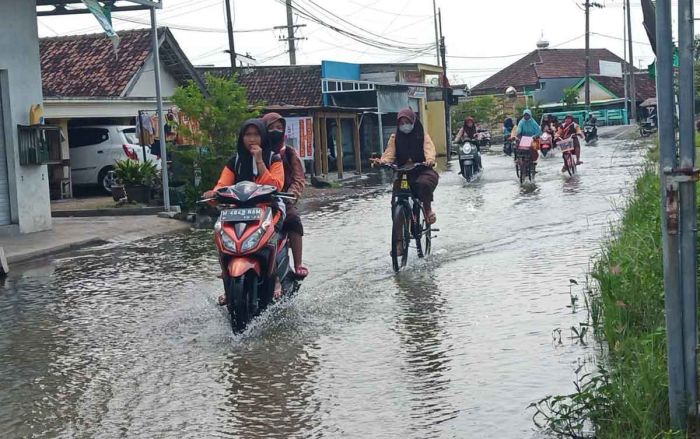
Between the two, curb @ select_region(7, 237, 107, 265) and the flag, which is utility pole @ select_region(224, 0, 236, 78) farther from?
curb @ select_region(7, 237, 107, 265)

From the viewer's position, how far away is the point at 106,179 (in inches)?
988

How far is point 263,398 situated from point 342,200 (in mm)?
16065

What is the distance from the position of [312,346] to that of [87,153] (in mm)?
18813

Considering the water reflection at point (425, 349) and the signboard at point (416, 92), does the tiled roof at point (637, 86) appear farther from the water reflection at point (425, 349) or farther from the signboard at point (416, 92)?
the water reflection at point (425, 349)

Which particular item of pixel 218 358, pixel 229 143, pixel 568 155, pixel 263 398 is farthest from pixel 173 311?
pixel 568 155

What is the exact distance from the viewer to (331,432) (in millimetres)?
5766

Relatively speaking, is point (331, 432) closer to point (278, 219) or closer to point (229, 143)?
point (278, 219)

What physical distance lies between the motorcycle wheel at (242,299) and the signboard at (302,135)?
20244 mm

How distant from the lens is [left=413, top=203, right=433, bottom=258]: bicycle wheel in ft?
38.5

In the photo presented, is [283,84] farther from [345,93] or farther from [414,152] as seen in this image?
[414,152]

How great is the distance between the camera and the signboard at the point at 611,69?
86.0m

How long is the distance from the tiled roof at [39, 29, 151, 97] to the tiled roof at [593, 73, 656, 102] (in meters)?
56.3

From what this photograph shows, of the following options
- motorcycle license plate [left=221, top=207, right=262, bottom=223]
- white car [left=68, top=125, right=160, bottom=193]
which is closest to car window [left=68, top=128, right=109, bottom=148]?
white car [left=68, top=125, right=160, bottom=193]

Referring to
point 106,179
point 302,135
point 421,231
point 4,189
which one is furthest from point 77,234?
point 302,135
